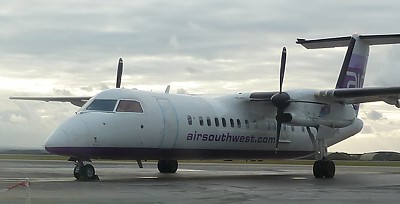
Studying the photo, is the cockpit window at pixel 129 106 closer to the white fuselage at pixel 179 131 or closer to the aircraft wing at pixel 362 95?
the white fuselage at pixel 179 131

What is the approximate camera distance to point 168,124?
21.6m

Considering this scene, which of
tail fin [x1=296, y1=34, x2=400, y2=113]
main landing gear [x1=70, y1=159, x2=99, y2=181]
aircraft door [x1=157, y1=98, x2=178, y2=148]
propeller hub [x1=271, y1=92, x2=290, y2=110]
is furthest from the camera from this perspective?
tail fin [x1=296, y1=34, x2=400, y2=113]

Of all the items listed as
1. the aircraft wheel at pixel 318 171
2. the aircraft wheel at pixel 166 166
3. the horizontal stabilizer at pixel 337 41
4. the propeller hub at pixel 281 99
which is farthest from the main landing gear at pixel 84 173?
the horizontal stabilizer at pixel 337 41

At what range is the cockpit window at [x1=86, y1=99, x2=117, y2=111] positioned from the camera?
20.3m

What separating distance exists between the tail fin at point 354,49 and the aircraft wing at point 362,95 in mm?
Result: 1941

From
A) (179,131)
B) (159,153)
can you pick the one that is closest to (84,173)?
(159,153)

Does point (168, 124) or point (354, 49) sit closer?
point (168, 124)

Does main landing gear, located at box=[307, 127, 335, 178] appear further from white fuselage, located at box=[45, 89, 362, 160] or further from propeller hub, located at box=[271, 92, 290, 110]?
propeller hub, located at box=[271, 92, 290, 110]

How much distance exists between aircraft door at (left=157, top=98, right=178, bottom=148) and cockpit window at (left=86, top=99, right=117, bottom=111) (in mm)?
1974

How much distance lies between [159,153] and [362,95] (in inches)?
313

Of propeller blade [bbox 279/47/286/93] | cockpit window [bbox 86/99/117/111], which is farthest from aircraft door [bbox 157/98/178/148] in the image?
propeller blade [bbox 279/47/286/93]

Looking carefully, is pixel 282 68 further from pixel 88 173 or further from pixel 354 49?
pixel 88 173

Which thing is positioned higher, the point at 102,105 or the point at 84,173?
the point at 102,105

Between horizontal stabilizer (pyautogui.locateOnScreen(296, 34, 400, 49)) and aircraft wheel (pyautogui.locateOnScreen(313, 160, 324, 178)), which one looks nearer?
aircraft wheel (pyautogui.locateOnScreen(313, 160, 324, 178))
